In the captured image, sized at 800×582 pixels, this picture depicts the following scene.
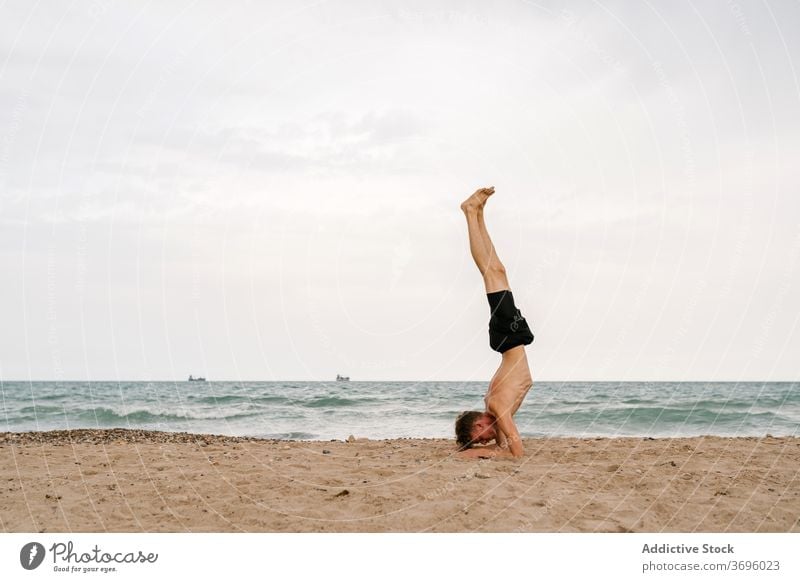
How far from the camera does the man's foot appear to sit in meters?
8.16

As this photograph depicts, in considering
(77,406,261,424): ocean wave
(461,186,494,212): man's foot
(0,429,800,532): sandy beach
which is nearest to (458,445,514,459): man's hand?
(0,429,800,532): sandy beach

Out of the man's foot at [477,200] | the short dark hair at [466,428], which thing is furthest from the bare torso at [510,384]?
the man's foot at [477,200]

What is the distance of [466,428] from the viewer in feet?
28.2

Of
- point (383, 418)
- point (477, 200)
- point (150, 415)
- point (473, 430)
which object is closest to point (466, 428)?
point (473, 430)

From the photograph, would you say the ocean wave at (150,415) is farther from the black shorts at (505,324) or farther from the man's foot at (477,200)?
the man's foot at (477,200)

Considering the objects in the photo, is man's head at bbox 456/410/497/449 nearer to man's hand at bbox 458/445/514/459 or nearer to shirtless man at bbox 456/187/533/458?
shirtless man at bbox 456/187/533/458

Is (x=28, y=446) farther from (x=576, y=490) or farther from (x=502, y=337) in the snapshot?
(x=576, y=490)

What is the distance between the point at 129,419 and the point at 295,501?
1935 centimetres

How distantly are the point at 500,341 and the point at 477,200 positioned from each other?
6.18ft

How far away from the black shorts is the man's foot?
1.17 metres

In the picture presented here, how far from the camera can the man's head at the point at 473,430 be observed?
8.38 meters

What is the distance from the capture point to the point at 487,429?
27.5 ft

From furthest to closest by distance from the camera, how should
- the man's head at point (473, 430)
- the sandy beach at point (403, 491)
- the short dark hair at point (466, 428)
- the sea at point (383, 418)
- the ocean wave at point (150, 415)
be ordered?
the ocean wave at point (150, 415) → the sea at point (383, 418) → the short dark hair at point (466, 428) → the man's head at point (473, 430) → the sandy beach at point (403, 491)
